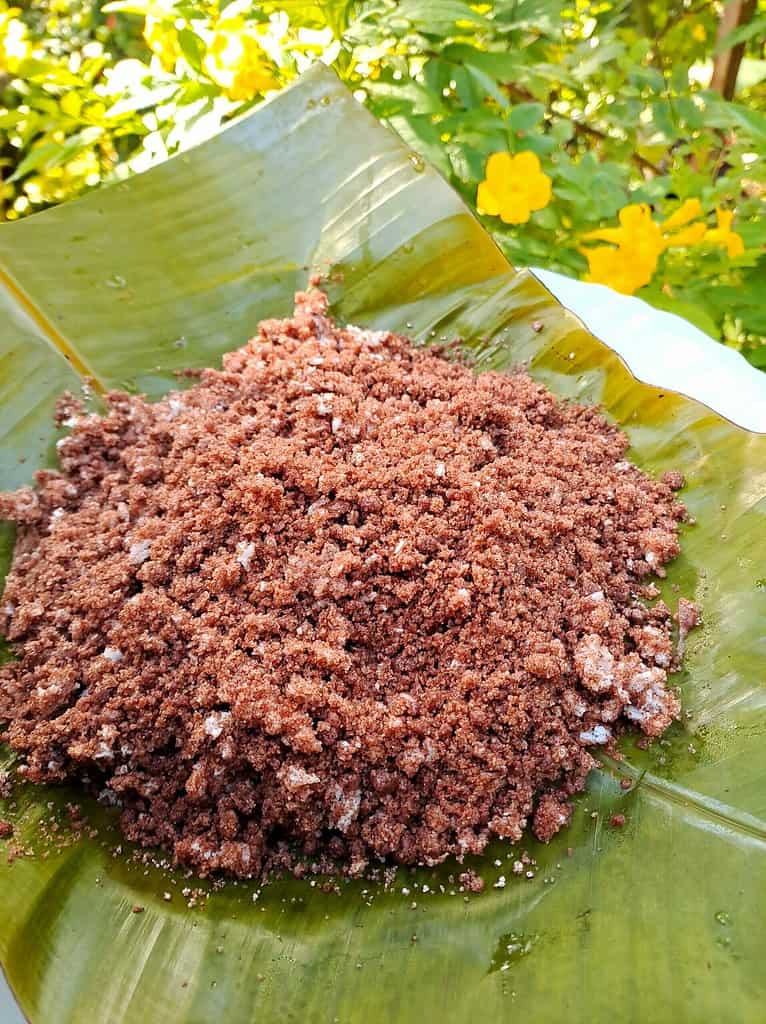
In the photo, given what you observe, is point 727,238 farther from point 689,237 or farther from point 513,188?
point 513,188

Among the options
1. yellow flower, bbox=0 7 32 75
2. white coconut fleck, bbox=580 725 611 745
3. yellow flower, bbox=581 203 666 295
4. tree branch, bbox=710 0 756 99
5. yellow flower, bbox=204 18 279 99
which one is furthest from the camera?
tree branch, bbox=710 0 756 99

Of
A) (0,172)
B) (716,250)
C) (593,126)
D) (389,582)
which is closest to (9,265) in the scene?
(389,582)

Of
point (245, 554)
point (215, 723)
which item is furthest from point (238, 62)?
point (215, 723)

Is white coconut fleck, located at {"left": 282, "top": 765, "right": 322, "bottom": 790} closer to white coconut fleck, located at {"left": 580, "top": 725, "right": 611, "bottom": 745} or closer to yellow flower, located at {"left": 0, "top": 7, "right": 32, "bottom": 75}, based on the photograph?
white coconut fleck, located at {"left": 580, "top": 725, "right": 611, "bottom": 745}

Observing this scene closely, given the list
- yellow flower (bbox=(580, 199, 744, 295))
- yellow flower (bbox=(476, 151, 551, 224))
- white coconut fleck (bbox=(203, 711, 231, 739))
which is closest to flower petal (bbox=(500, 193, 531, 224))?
yellow flower (bbox=(476, 151, 551, 224))

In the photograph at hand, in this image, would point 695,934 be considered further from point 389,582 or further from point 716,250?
point 716,250

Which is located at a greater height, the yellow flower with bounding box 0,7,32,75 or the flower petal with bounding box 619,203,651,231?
the yellow flower with bounding box 0,7,32,75

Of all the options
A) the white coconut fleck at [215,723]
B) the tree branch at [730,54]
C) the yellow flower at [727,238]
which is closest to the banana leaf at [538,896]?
the white coconut fleck at [215,723]

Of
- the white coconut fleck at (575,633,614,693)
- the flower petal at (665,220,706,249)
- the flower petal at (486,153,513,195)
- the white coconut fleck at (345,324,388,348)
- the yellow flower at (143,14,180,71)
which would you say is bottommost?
the white coconut fleck at (575,633,614,693)

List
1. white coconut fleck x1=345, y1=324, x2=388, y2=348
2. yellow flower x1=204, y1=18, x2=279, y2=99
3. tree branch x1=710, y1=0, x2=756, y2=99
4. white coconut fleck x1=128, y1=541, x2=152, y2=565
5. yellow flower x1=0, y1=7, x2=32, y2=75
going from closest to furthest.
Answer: white coconut fleck x1=128, y1=541, x2=152, y2=565, white coconut fleck x1=345, y1=324, x2=388, y2=348, yellow flower x1=204, y1=18, x2=279, y2=99, yellow flower x1=0, y1=7, x2=32, y2=75, tree branch x1=710, y1=0, x2=756, y2=99

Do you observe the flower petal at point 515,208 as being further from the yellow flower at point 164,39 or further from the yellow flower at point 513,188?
the yellow flower at point 164,39
